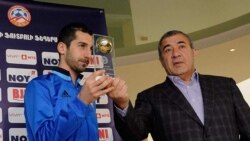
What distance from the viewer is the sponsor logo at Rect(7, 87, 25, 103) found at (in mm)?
2174

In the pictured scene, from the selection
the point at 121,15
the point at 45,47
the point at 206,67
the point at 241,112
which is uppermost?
the point at 121,15

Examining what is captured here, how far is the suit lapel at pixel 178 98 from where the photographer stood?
1.97 m

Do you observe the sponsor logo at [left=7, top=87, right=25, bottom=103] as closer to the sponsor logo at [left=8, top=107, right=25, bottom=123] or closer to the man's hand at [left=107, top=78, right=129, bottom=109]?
the sponsor logo at [left=8, top=107, right=25, bottom=123]

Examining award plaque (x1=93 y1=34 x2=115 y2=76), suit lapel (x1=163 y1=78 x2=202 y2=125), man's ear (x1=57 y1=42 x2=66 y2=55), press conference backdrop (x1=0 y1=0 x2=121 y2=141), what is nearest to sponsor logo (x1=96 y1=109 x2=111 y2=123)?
press conference backdrop (x1=0 y1=0 x2=121 y2=141)

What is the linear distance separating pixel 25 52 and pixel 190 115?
964mm

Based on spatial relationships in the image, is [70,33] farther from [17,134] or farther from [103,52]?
[17,134]

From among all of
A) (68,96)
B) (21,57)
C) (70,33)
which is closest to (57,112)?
(68,96)

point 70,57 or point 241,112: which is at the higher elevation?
point 70,57

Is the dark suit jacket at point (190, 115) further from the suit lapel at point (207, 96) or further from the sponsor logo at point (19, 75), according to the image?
the sponsor logo at point (19, 75)

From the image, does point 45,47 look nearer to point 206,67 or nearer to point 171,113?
point 171,113

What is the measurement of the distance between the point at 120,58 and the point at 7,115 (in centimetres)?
348

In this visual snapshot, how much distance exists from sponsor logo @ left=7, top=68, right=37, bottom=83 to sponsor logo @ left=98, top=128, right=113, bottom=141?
1.65 ft

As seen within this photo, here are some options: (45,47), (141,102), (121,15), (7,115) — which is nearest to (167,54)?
(141,102)

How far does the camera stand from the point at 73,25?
2.04 meters
